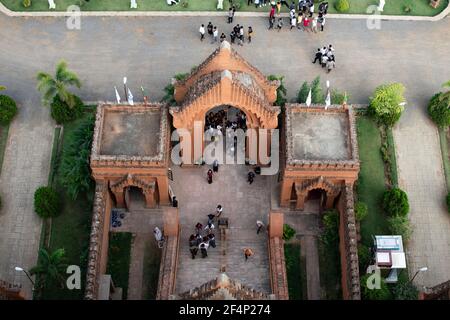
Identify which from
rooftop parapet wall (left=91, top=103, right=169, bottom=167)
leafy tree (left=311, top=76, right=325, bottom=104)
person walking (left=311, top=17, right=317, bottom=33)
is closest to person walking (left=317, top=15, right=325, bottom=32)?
person walking (left=311, top=17, right=317, bottom=33)

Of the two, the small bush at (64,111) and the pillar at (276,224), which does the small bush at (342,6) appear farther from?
the small bush at (64,111)

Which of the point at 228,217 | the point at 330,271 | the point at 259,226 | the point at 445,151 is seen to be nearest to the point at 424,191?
the point at 445,151

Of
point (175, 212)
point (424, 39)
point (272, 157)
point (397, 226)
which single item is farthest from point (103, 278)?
point (424, 39)

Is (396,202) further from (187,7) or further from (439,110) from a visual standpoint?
(187,7)

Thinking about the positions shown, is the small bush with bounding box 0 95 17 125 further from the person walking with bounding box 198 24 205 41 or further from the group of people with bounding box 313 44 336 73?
the group of people with bounding box 313 44 336 73

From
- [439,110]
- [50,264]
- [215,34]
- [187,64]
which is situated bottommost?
[50,264]

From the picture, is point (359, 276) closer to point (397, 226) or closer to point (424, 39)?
point (397, 226)

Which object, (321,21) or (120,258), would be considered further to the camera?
(321,21)
